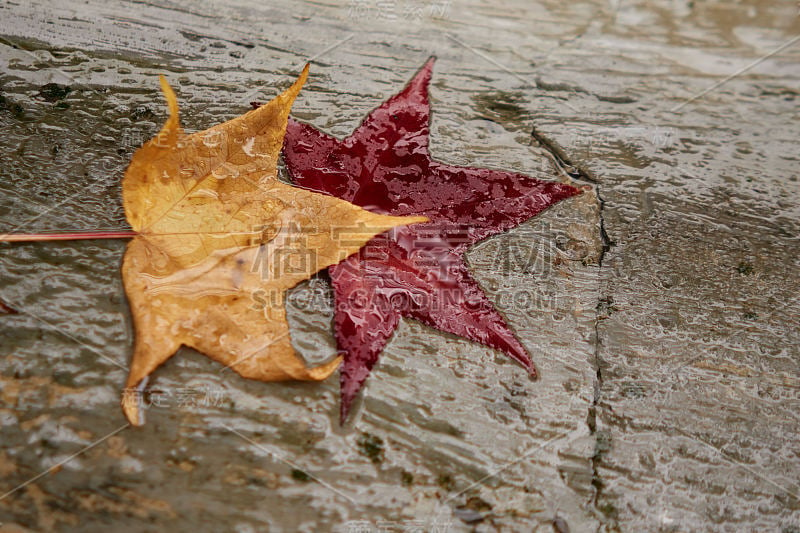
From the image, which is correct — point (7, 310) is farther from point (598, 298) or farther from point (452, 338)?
point (598, 298)

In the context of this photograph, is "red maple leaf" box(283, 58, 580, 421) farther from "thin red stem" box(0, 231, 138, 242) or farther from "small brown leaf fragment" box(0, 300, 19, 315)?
"small brown leaf fragment" box(0, 300, 19, 315)

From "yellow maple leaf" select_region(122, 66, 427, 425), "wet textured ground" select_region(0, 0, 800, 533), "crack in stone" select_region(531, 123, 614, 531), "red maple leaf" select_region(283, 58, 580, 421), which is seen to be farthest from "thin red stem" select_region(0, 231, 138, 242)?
"crack in stone" select_region(531, 123, 614, 531)

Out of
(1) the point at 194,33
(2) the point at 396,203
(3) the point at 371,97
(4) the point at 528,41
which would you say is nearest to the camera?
(2) the point at 396,203

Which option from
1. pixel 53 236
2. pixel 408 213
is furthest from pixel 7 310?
pixel 408 213

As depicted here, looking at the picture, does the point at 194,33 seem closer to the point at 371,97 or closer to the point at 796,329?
the point at 371,97

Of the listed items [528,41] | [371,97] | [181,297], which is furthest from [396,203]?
[528,41]

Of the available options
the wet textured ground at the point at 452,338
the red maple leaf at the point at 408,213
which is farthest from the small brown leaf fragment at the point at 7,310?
the red maple leaf at the point at 408,213
